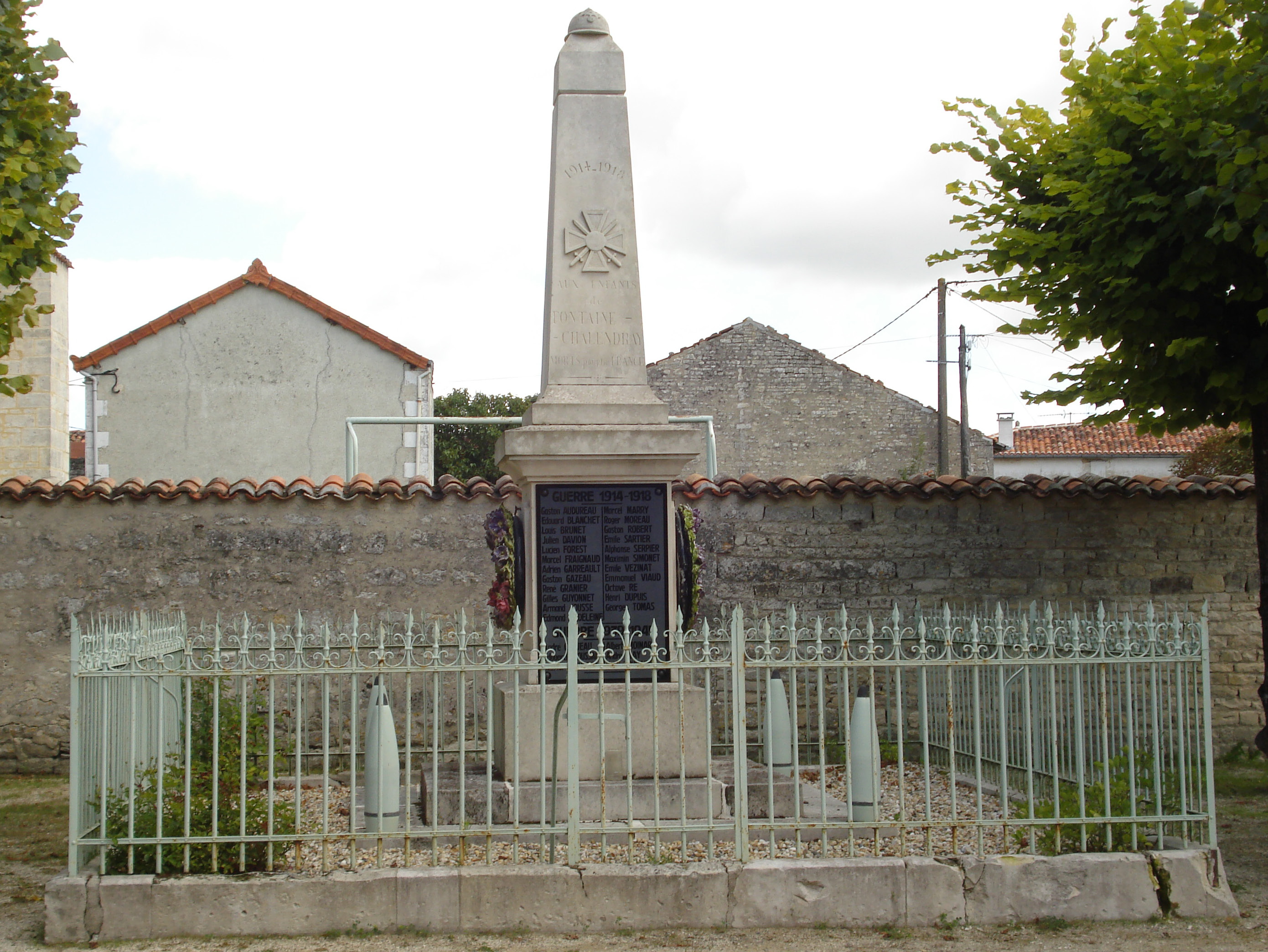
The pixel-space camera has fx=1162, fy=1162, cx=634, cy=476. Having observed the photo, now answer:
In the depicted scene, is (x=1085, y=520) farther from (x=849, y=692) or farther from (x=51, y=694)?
(x=51, y=694)

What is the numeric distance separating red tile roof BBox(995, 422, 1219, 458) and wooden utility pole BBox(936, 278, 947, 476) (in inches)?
319

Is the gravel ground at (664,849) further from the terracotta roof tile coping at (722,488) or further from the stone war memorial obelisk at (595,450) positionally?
the terracotta roof tile coping at (722,488)

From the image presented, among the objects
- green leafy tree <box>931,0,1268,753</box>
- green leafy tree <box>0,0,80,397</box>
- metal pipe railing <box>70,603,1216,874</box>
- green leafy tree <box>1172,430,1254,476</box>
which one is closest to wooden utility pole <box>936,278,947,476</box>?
green leafy tree <box>1172,430,1254,476</box>

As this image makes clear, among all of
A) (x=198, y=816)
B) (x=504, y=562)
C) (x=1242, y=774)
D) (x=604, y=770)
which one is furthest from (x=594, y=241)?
(x=1242, y=774)

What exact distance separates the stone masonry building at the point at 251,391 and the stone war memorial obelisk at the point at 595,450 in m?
10.5

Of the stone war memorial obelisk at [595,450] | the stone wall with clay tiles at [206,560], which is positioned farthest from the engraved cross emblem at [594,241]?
the stone wall with clay tiles at [206,560]

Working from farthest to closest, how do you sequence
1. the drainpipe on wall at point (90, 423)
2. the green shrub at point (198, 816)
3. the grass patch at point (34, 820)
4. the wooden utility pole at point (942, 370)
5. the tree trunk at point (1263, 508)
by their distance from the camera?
the wooden utility pole at point (942, 370), the drainpipe on wall at point (90, 423), the tree trunk at point (1263, 508), the grass patch at point (34, 820), the green shrub at point (198, 816)

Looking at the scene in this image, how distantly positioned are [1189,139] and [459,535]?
6.00 meters

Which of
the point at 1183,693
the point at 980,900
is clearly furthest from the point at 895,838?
the point at 1183,693

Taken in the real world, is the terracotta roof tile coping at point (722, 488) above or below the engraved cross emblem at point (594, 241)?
below

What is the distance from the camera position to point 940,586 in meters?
9.82

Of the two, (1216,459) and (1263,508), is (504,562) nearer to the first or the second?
(1263,508)

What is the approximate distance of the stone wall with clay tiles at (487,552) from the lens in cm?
940

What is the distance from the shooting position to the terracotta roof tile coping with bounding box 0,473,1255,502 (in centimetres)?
942
